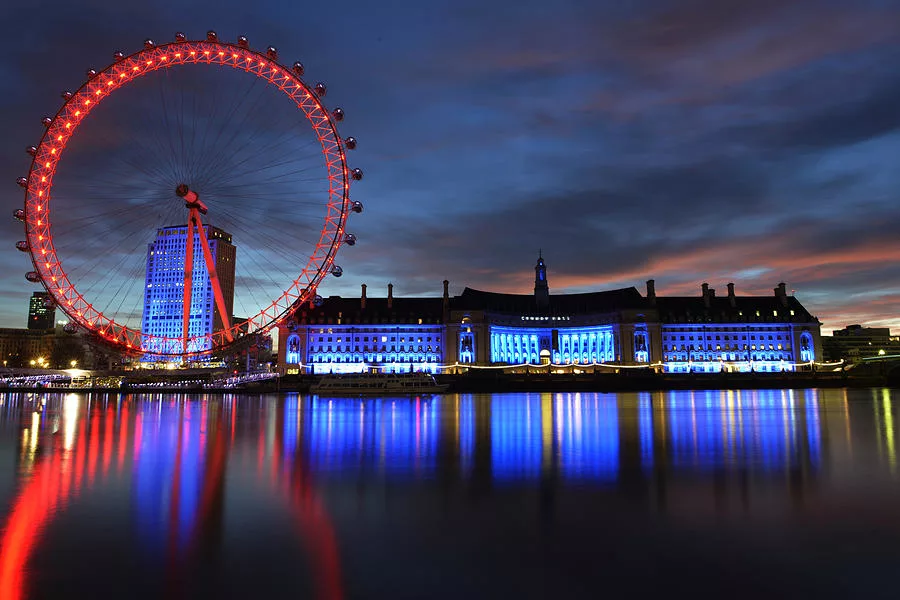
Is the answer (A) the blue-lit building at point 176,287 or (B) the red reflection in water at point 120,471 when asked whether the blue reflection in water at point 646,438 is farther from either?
(A) the blue-lit building at point 176,287

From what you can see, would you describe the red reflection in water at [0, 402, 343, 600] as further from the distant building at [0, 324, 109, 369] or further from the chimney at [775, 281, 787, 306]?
the chimney at [775, 281, 787, 306]

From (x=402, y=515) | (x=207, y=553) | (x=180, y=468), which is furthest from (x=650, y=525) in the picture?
(x=180, y=468)

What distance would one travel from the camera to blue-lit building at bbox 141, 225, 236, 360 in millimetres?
173750

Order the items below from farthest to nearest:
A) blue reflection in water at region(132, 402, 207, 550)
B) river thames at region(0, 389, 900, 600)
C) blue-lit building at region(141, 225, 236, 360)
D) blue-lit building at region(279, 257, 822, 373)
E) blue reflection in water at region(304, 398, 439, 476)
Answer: blue-lit building at region(141, 225, 236, 360) < blue-lit building at region(279, 257, 822, 373) < blue reflection in water at region(304, 398, 439, 476) < blue reflection in water at region(132, 402, 207, 550) < river thames at region(0, 389, 900, 600)

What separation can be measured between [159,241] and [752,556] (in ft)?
590

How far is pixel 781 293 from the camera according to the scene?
434ft

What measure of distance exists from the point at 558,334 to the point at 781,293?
46.9 meters

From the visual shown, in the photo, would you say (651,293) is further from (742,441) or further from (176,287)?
(176,287)

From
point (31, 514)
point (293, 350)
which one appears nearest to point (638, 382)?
point (293, 350)

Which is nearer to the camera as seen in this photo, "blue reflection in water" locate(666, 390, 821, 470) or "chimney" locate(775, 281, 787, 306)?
"blue reflection in water" locate(666, 390, 821, 470)

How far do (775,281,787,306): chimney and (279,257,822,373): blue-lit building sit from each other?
0.92ft

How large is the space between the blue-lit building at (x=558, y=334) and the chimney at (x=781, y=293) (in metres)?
0.28

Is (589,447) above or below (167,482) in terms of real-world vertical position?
below

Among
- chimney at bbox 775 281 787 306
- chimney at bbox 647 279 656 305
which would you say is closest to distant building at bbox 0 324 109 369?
chimney at bbox 647 279 656 305
